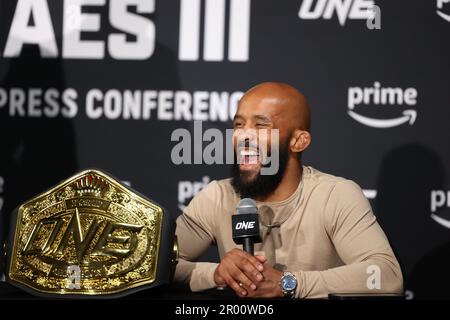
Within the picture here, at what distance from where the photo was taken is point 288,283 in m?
2.38

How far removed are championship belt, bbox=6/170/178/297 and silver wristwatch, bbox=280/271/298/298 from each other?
0.33 metres

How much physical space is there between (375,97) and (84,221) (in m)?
1.50

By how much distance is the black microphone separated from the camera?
2.23m

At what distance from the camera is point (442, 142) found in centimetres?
326

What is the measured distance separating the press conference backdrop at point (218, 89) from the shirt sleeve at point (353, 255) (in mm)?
586

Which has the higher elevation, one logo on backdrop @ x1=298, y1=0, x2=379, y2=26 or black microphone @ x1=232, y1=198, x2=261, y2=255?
one logo on backdrop @ x1=298, y1=0, x2=379, y2=26

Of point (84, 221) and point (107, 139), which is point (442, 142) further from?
point (84, 221)

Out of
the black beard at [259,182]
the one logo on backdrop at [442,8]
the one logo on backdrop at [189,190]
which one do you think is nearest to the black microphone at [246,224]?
the black beard at [259,182]

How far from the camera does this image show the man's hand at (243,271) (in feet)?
7.57

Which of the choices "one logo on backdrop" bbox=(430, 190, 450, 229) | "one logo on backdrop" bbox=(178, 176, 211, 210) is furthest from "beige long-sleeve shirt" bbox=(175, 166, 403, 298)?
"one logo on backdrop" bbox=(430, 190, 450, 229)

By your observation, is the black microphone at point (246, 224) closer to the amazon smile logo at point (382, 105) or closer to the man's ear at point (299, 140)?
the man's ear at point (299, 140)

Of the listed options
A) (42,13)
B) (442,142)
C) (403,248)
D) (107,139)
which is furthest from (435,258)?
(42,13)

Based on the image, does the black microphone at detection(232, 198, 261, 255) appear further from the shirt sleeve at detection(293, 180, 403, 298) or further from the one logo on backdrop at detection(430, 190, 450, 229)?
the one logo on backdrop at detection(430, 190, 450, 229)
